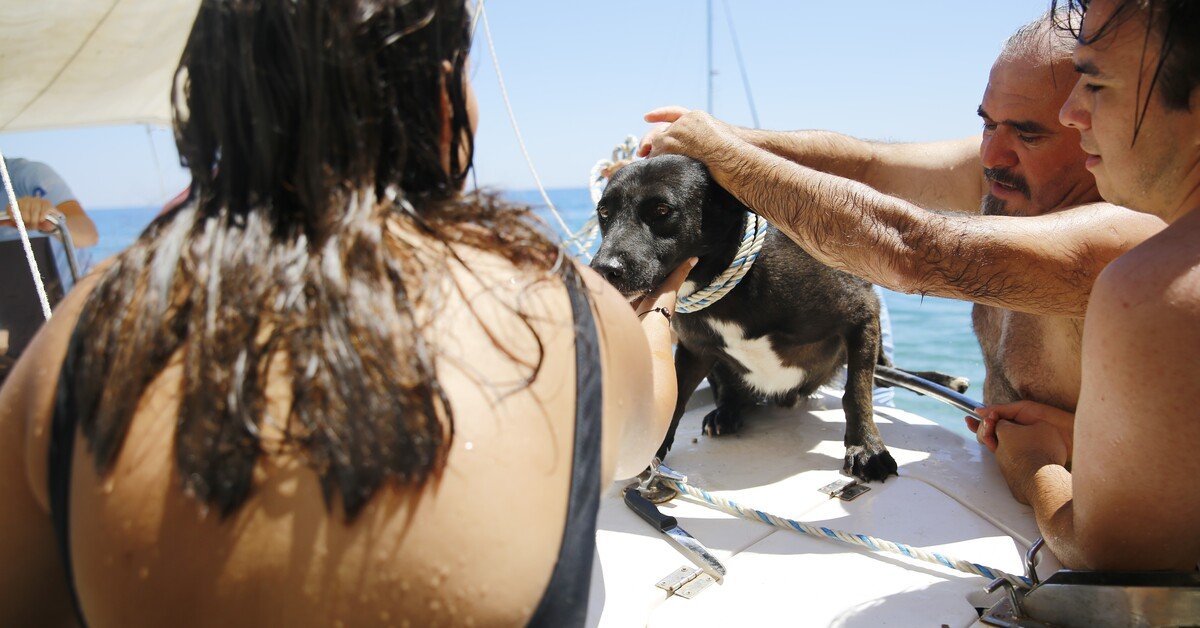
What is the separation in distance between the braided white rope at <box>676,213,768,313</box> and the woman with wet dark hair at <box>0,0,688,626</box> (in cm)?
173

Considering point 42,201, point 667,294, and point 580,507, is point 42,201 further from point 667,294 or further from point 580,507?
point 580,507

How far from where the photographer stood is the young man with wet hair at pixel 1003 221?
1.81 meters

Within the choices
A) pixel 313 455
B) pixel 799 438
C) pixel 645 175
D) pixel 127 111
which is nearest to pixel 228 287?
pixel 313 455

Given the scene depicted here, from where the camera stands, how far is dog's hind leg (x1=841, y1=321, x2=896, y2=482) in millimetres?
2385

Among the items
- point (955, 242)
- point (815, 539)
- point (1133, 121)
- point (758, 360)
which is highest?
point (1133, 121)

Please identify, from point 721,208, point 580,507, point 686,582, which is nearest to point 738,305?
point 721,208

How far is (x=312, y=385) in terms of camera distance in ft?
2.48

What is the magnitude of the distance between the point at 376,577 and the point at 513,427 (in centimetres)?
20

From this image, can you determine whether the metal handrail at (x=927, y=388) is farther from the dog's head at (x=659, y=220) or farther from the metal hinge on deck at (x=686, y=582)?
the metal hinge on deck at (x=686, y=582)

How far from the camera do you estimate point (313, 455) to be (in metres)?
0.74

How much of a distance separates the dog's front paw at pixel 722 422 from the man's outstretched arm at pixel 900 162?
0.98 meters

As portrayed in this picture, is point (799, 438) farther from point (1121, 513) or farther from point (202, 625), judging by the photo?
point (202, 625)

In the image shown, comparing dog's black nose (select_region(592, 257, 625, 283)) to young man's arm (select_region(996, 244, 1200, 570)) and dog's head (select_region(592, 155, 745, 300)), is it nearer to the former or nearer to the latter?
dog's head (select_region(592, 155, 745, 300))

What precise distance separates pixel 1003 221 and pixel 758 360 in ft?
3.69
